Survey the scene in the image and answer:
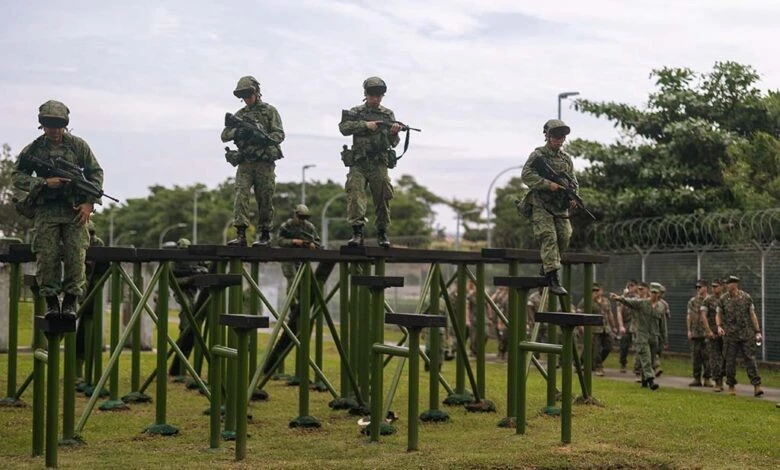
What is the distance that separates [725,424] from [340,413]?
5.21m

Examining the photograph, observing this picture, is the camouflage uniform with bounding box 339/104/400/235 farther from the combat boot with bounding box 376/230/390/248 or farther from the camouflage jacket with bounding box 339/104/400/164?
the combat boot with bounding box 376/230/390/248

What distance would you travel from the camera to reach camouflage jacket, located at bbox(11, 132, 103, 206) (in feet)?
38.2

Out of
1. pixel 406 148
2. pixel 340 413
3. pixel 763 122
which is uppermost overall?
pixel 763 122

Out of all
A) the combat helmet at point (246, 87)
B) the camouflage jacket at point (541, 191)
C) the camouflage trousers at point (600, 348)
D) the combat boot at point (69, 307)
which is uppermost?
the combat helmet at point (246, 87)

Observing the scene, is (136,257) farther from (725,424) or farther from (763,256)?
(763,256)

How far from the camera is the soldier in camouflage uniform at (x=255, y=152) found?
49.0 ft

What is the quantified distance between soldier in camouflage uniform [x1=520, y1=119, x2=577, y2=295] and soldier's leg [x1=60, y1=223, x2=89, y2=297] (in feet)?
18.3

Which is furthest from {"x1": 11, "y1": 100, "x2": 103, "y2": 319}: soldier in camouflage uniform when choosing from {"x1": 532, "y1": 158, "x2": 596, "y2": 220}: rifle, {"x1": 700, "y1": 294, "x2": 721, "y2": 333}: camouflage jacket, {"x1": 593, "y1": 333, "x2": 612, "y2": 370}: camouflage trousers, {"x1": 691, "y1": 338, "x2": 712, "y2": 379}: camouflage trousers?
{"x1": 593, "y1": 333, "x2": 612, "y2": 370}: camouflage trousers

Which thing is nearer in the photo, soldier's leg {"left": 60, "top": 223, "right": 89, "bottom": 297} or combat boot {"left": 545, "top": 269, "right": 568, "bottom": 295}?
soldier's leg {"left": 60, "top": 223, "right": 89, "bottom": 297}

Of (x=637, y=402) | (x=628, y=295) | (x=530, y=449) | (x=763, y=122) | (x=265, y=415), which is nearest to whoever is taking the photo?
(x=530, y=449)

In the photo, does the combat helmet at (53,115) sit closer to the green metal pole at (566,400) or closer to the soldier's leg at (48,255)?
the soldier's leg at (48,255)

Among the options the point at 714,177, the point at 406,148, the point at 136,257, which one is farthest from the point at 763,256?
the point at 136,257

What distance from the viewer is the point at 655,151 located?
1246 inches

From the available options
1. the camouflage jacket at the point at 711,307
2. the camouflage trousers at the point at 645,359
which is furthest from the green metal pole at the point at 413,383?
the camouflage jacket at the point at 711,307
